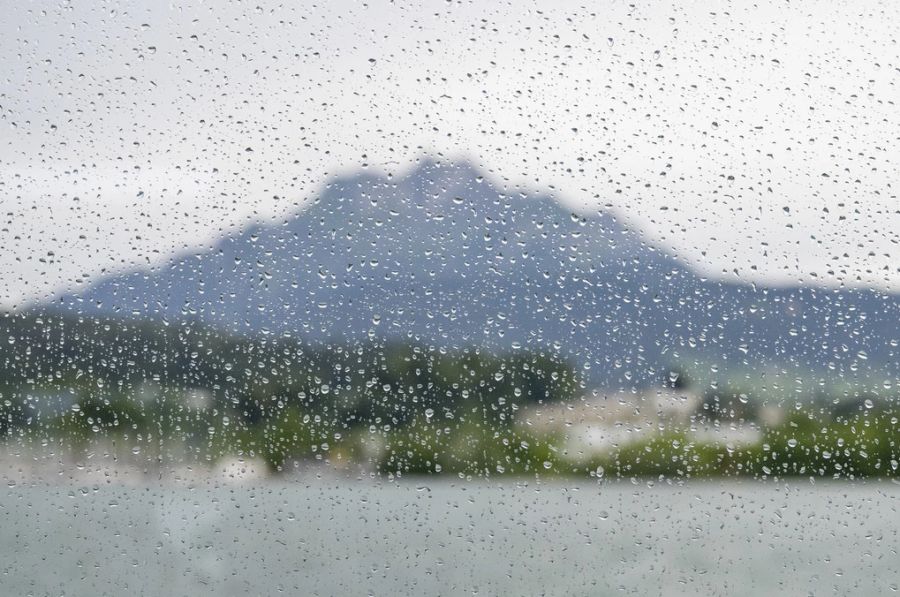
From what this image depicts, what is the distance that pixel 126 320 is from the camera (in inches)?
55.5

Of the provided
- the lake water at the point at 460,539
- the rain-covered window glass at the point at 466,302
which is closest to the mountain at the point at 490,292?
the rain-covered window glass at the point at 466,302

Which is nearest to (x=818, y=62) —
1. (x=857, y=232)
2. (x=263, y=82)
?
(x=857, y=232)

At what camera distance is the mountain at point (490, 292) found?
1357 millimetres


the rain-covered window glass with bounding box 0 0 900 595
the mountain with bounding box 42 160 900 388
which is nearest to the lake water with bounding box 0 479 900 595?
the rain-covered window glass with bounding box 0 0 900 595

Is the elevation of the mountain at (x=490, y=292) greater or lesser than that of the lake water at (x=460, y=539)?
greater

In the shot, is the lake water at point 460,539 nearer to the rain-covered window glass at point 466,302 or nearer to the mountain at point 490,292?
the rain-covered window glass at point 466,302

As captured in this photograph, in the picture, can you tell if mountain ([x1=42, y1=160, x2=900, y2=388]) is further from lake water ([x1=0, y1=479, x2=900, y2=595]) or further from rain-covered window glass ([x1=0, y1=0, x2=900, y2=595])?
A: lake water ([x1=0, y1=479, x2=900, y2=595])

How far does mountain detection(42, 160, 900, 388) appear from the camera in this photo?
53.4 inches

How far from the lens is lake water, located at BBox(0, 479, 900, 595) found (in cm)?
136

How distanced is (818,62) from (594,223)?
15.8 inches

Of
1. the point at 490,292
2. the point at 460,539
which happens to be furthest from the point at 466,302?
the point at 460,539

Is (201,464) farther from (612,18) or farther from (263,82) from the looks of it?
(612,18)

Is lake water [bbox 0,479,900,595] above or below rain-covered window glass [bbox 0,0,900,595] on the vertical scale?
below

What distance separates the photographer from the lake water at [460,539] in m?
1.36
